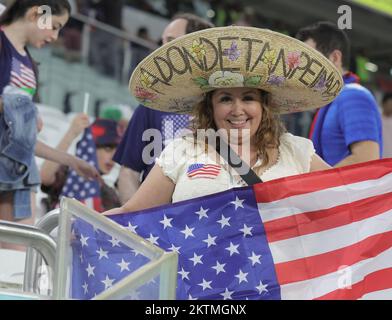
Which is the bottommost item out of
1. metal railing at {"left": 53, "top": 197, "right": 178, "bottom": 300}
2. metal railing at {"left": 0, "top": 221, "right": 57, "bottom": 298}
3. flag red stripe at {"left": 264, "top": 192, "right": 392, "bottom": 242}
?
metal railing at {"left": 53, "top": 197, "right": 178, "bottom": 300}

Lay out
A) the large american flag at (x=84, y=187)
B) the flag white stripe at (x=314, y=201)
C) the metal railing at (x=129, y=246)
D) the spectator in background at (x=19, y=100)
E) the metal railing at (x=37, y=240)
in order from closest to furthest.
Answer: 1. the metal railing at (x=129, y=246)
2. the metal railing at (x=37, y=240)
3. the flag white stripe at (x=314, y=201)
4. the spectator in background at (x=19, y=100)
5. the large american flag at (x=84, y=187)

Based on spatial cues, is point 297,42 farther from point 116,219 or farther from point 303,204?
point 116,219

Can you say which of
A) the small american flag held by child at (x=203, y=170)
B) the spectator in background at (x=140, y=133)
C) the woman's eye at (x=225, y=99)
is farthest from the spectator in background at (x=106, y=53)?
the small american flag held by child at (x=203, y=170)

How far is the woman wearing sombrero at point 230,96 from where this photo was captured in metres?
3.74

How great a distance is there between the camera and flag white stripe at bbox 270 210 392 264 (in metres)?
3.48

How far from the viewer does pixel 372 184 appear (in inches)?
145

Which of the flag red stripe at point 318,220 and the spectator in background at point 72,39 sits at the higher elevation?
the spectator in background at point 72,39

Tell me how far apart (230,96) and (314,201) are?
647 millimetres

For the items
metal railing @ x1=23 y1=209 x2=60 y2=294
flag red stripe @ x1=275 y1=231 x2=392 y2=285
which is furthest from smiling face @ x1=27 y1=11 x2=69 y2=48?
flag red stripe @ x1=275 y1=231 x2=392 y2=285

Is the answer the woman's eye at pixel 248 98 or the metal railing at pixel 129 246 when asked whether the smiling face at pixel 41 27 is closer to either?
the woman's eye at pixel 248 98

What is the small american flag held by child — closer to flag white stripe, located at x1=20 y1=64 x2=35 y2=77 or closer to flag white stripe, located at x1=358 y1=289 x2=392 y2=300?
flag white stripe, located at x1=358 y1=289 x2=392 y2=300

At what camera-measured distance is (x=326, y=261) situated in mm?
3479

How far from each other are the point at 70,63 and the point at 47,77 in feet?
2.34

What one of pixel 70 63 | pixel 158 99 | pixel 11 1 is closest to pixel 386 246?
pixel 158 99
